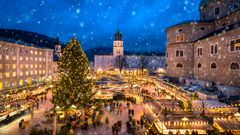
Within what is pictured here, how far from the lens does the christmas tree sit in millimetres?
26359

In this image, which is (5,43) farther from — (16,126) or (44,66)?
(16,126)

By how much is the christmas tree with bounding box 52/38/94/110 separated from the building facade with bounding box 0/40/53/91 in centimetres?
3008

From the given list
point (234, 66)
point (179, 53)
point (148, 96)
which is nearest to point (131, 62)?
point (179, 53)

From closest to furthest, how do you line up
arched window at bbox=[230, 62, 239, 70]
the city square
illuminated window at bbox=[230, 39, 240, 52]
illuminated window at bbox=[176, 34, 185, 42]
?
the city square
illuminated window at bbox=[230, 39, 240, 52]
arched window at bbox=[230, 62, 239, 70]
illuminated window at bbox=[176, 34, 185, 42]

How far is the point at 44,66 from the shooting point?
76.5 metres

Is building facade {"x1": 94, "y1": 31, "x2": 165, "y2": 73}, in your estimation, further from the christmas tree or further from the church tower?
the christmas tree

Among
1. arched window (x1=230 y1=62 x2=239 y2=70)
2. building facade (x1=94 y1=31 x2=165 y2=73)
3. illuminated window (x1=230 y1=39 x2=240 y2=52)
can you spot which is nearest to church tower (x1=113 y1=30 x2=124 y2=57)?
building facade (x1=94 y1=31 x2=165 y2=73)

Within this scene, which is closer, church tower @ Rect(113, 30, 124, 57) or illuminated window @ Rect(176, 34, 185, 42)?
illuminated window @ Rect(176, 34, 185, 42)

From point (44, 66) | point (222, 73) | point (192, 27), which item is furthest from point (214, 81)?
point (44, 66)

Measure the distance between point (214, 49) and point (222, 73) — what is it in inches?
190

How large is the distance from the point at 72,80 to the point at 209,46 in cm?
2468

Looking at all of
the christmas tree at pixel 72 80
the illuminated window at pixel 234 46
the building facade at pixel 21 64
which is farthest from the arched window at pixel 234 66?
the building facade at pixel 21 64

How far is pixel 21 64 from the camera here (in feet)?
196

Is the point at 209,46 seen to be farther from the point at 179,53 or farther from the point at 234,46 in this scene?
the point at 179,53
